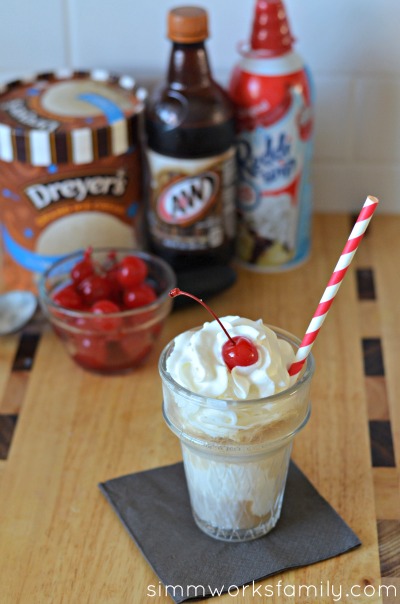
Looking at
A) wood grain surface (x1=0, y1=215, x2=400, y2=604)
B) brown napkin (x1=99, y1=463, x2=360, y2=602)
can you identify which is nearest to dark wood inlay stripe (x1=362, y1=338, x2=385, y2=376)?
wood grain surface (x1=0, y1=215, x2=400, y2=604)

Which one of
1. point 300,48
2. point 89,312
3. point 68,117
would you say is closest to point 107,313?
point 89,312

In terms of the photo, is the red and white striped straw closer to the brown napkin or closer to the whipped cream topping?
the whipped cream topping

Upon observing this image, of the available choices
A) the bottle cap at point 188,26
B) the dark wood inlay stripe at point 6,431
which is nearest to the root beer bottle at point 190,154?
the bottle cap at point 188,26

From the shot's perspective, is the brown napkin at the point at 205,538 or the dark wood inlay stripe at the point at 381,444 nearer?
the brown napkin at the point at 205,538

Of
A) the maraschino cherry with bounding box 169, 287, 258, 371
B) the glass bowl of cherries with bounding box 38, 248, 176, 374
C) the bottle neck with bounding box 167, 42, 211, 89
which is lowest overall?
the glass bowl of cherries with bounding box 38, 248, 176, 374

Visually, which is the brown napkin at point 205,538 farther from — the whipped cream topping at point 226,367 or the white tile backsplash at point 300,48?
the white tile backsplash at point 300,48

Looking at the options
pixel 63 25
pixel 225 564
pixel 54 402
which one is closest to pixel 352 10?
pixel 63 25
